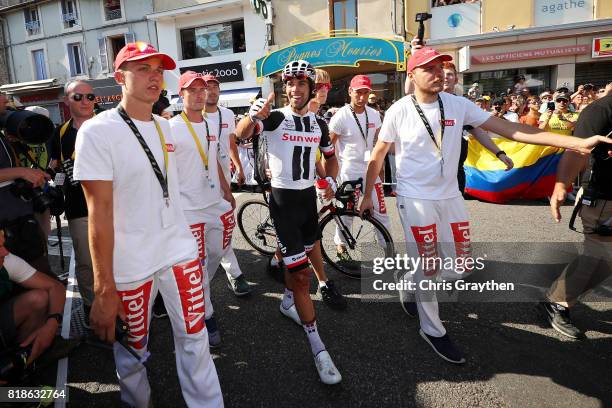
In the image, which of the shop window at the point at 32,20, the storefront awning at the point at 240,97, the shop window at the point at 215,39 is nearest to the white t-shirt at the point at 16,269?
the storefront awning at the point at 240,97

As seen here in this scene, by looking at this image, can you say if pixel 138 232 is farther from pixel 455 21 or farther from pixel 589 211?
pixel 455 21

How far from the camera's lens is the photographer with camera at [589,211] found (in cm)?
283

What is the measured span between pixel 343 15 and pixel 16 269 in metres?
17.5

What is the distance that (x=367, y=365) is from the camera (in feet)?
9.40

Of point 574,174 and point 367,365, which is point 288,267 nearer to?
point 367,365

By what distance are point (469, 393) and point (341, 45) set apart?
15.0 meters

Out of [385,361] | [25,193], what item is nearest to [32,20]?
[25,193]

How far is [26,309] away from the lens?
2.58m

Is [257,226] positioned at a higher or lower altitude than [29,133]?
lower

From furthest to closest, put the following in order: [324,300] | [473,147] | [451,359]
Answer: [473,147], [324,300], [451,359]

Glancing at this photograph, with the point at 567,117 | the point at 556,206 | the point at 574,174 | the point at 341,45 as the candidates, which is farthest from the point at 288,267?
the point at 341,45

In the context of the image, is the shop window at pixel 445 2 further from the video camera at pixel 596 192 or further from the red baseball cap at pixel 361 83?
the video camera at pixel 596 192

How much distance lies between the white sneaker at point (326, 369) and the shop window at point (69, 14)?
26.8 metres

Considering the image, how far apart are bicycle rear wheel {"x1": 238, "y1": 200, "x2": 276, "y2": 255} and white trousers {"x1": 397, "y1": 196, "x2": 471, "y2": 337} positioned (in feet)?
7.84
